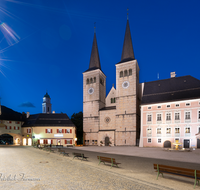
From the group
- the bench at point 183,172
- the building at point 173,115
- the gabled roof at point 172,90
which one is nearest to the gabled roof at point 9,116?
the building at point 173,115

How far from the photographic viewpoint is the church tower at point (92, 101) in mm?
46031

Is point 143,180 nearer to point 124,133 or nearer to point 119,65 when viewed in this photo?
point 124,133

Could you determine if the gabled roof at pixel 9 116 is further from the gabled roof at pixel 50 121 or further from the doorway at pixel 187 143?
the doorway at pixel 187 143

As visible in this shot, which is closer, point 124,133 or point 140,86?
point 124,133

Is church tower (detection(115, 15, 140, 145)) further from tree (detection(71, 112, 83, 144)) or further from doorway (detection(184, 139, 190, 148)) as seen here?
tree (detection(71, 112, 83, 144))

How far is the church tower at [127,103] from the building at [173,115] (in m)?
3.92

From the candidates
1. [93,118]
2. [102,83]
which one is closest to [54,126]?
[93,118]

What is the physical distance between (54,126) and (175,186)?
43.9 metres

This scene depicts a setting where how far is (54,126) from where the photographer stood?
47031 millimetres

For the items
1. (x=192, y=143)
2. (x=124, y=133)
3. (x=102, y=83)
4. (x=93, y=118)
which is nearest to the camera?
(x=192, y=143)

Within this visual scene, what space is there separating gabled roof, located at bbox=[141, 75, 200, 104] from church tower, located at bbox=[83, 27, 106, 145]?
14.6 m

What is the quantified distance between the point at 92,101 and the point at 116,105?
28.1ft

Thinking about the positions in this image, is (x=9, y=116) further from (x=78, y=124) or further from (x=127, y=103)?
(x=127, y=103)

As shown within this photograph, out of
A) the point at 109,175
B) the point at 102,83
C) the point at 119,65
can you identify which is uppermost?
the point at 119,65
